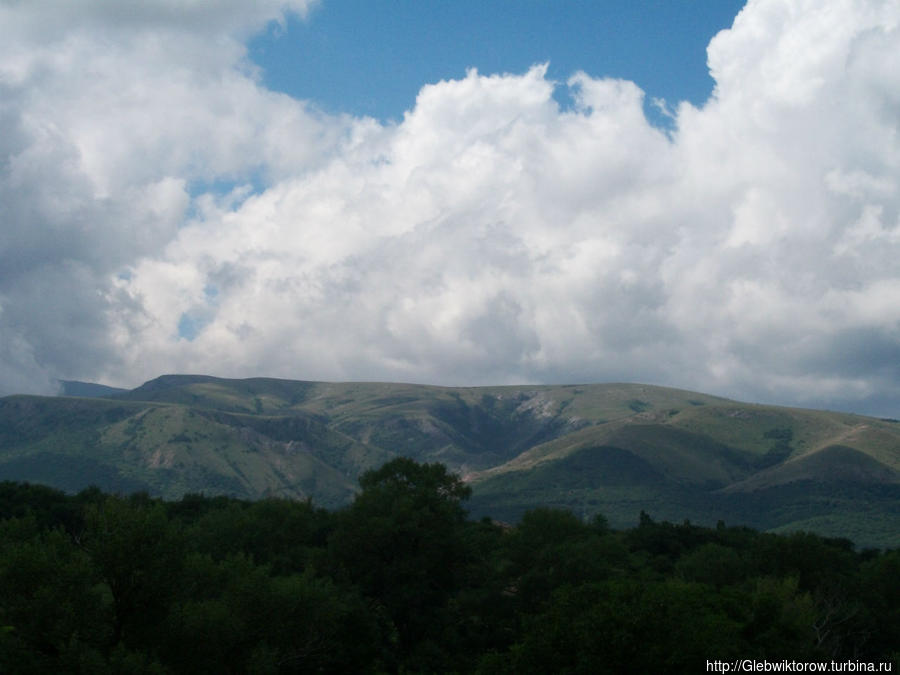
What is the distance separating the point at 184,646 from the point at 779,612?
121 feet

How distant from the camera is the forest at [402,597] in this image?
149ft

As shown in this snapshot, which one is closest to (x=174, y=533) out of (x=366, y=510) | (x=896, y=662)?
(x=366, y=510)

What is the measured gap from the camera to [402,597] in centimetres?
7625

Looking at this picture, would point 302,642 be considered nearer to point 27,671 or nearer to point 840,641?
point 27,671

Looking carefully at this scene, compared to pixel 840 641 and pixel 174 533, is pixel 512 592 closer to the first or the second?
pixel 840 641

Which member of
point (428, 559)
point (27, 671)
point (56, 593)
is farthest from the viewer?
point (428, 559)

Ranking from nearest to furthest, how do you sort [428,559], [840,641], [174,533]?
[174,533] → [840,641] → [428,559]

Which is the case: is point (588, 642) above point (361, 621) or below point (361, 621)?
above

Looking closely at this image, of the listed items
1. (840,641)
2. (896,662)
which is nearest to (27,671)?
(896,662)

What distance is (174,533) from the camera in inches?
2093

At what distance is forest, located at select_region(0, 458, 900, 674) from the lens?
4534 centimetres

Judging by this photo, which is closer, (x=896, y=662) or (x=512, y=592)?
(x=896, y=662)

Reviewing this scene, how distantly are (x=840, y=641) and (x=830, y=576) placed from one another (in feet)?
40.2

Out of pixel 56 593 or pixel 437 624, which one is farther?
pixel 437 624
